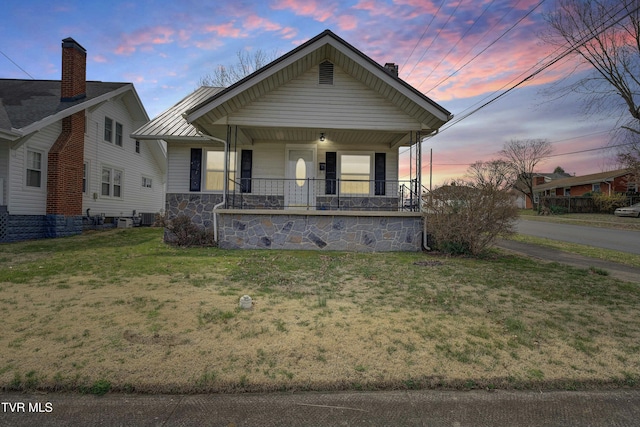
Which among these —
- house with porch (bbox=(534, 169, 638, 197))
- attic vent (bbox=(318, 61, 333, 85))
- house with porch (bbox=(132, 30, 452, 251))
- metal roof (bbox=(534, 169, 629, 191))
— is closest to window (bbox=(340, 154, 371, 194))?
house with porch (bbox=(132, 30, 452, 251))

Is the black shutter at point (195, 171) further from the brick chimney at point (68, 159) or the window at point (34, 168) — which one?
the window at point (34, 168)

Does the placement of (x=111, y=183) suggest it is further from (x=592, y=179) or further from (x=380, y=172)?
(x=592, y=179)

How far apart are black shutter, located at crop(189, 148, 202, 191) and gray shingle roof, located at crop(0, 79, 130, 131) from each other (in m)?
5.50

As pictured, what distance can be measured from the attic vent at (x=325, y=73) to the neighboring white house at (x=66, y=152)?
9.81 m

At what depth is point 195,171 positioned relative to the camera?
12.1 metres

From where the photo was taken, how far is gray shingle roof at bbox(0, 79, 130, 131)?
1165 cm

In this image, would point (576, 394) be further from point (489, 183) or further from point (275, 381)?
point (489, 183)

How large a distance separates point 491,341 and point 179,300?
386 centimetres

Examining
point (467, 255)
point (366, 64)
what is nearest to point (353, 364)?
point (467, 255)

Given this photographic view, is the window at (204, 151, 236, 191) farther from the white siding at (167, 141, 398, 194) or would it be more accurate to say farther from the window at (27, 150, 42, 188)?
the window at (27, 150, 42, 188)

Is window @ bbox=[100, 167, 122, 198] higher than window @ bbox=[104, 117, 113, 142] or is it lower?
lower

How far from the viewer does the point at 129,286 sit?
529 cm

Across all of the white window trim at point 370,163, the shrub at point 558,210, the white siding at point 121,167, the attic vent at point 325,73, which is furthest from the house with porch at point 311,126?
the shrub at point 558,210

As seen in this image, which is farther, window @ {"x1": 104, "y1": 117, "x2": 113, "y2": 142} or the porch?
window @ {"x1": 104, "y1": 117, "x2": 113, "y2": 142}
